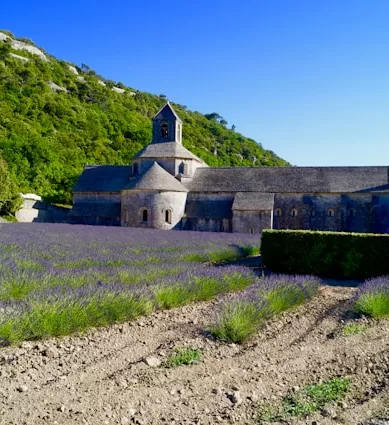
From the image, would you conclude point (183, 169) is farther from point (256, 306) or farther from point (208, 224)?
point (256, 306)

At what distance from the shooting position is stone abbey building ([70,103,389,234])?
3394 cm

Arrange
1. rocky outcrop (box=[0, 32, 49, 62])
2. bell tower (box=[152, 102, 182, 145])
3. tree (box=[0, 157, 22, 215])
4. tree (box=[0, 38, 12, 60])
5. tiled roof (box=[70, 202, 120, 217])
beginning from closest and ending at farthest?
tree (box=[0, 157, 22, 215]), tiled roof (box=[70, 202, 120, 217]), bell tower (box=[152, 102, 182, 145]), tree (box=[0, 38, 12, 60]), rocky outcrop (box=[0, 32, 49, 62])

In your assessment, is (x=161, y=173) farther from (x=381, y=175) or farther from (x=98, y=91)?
(x=98, y=91)

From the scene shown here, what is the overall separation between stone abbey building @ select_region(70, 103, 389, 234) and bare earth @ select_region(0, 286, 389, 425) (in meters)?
27.1

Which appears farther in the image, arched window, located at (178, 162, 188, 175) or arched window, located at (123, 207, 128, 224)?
arched window, located at (178, 162, 188, 175)

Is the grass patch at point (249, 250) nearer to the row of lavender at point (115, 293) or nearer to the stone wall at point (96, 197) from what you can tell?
the row of lavender at point (115, 293)

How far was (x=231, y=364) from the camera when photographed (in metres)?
5.78

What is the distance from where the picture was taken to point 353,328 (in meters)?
7.60

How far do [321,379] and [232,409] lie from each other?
136 cm

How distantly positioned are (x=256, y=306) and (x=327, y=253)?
8.52 metres

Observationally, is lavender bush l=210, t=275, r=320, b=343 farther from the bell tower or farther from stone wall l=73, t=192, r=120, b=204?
the bell tower

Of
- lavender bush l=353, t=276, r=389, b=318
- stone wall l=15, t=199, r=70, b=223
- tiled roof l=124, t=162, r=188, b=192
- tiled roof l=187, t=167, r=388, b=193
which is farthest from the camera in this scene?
stone wall l=15, t=199, r=70, b=223

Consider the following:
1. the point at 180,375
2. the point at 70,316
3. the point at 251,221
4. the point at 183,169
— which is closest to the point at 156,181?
the point at 183,169

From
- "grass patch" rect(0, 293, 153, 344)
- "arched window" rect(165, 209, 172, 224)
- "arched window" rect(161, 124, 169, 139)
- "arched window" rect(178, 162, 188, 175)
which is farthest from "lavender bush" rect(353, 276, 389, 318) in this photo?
"arched window" rect(161, 124, 169, 139)
